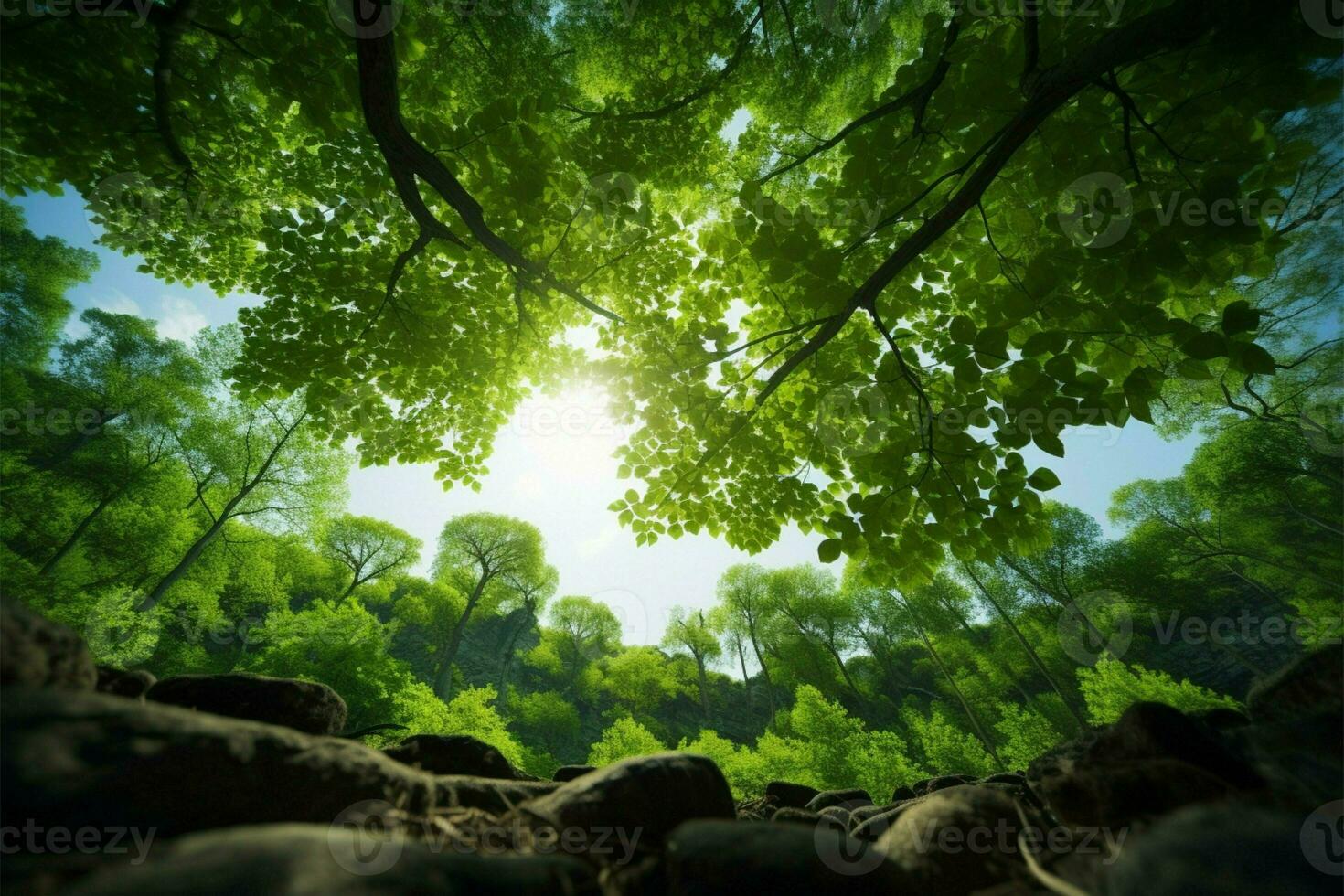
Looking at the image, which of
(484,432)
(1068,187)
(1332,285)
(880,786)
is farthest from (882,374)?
(880,786)

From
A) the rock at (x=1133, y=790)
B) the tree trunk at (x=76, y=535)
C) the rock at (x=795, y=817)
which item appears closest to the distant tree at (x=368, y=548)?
the tree trunk at (x=76, y=535)

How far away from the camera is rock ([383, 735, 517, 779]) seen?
2080 mm

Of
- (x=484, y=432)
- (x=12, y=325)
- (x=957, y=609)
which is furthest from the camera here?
(x=957, y=609)

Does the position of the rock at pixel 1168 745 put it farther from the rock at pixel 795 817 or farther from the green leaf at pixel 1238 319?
the green leaf at pixel 1238 319

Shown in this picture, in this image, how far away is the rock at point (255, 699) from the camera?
179 centimetres

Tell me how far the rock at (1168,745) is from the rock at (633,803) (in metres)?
1.35

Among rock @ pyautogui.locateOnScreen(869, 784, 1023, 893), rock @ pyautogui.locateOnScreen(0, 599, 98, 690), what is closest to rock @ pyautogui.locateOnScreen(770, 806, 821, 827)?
rock @ pyautogui.locateOnScreen(869, 784, 1023, 893)

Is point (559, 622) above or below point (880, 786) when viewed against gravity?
above

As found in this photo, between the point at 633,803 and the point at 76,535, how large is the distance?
26.4 metres

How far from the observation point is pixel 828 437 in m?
4.23

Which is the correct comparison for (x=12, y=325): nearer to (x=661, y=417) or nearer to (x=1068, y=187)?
(x=661, y=417)

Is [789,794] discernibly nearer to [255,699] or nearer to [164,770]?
[255,699]

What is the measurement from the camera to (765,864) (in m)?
1.08

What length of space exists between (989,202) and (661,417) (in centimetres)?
335
